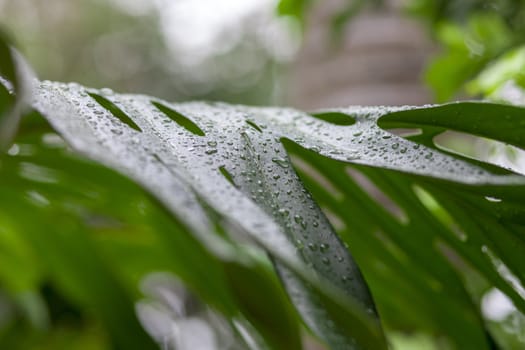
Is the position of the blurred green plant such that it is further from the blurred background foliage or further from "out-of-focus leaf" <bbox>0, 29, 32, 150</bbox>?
"out-of-focus leaf" <bbox>0, 29, 32, 150</bbox>

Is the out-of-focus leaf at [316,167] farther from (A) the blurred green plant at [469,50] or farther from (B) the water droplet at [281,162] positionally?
(A) the blurred green plant at [469,50]

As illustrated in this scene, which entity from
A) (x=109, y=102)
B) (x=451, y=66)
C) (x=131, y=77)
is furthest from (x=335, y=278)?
(x=131, y=77)

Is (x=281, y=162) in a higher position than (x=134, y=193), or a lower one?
higher

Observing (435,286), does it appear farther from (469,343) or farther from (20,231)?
(20,231)

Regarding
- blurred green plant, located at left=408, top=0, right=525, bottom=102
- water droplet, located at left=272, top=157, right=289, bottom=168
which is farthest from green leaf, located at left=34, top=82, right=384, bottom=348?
blurred green plant, located at left=408, top=0, right=525, bottom=102

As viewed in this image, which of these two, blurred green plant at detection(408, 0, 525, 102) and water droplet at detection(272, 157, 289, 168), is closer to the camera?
water droplet at detection(272, 157, 289, 168)

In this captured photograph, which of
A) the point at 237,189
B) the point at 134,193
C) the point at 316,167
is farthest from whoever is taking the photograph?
the point at 134,193

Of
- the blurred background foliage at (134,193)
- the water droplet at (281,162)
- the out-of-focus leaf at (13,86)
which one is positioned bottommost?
the blurred background foliage at (134,193)

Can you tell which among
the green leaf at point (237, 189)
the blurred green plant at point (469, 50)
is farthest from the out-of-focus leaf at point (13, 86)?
the blurred green plant at point (469, 50)

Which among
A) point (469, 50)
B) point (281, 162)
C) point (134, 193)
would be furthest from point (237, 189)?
point (469, 50)

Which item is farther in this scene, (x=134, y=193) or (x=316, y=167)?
(x=134, y=193)

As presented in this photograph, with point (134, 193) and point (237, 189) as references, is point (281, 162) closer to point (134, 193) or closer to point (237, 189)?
point (237, 189)
